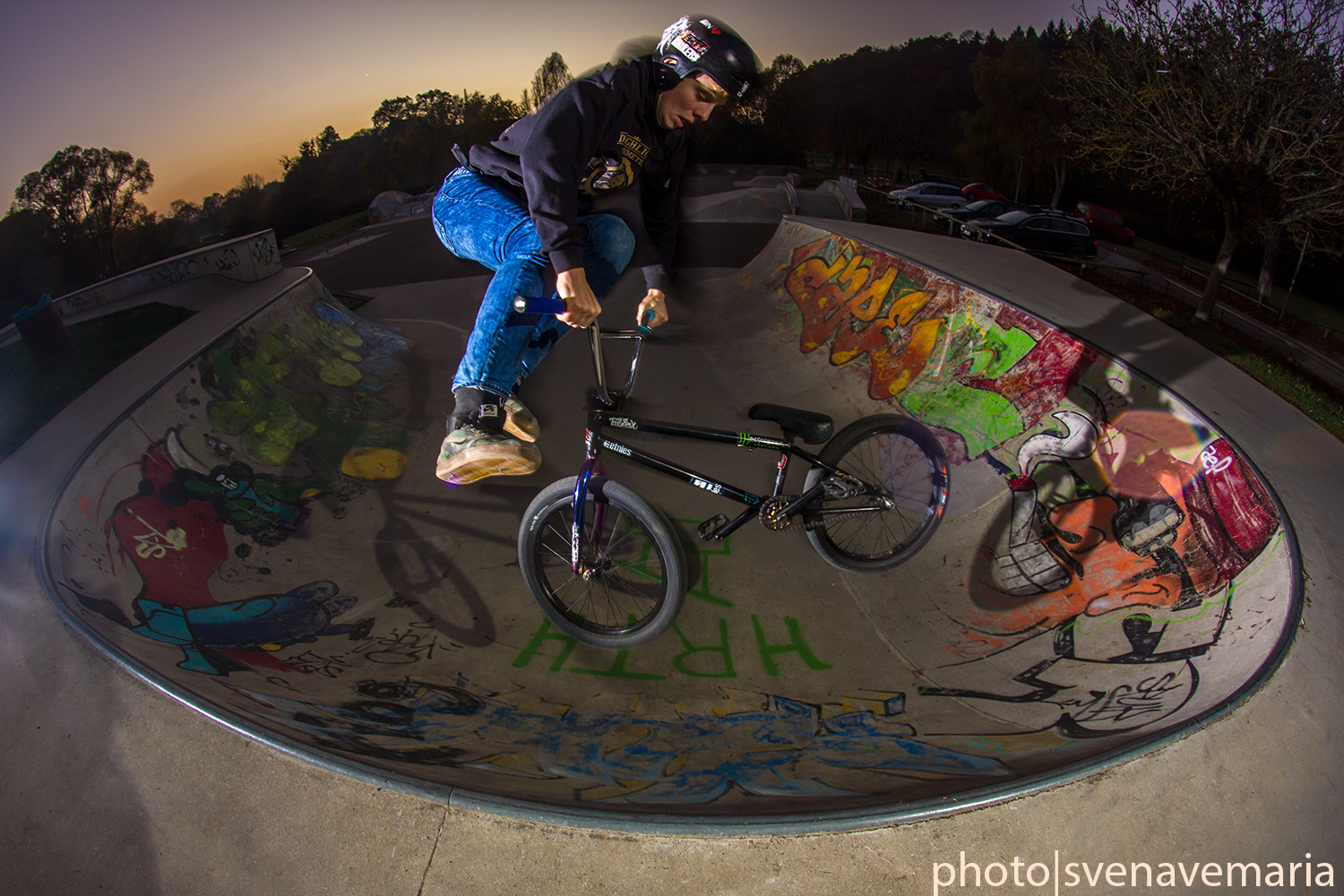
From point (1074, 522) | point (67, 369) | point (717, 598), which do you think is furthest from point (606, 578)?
point (67, 369)

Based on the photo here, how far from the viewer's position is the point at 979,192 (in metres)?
18.8

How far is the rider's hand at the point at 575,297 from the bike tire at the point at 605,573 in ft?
2.75

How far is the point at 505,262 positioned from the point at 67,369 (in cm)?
604

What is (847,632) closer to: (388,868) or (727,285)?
(388,868)

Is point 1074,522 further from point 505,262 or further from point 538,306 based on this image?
point 505,262

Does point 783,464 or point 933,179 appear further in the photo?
point 933,179

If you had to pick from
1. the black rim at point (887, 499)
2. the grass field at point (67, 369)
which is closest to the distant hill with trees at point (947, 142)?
the grass field at point (67, 369)

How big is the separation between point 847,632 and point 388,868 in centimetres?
247

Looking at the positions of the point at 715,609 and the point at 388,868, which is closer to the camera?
the point at 388,868

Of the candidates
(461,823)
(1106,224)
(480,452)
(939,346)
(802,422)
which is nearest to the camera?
(461,823)

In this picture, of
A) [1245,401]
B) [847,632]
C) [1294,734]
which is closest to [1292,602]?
[1294,734]

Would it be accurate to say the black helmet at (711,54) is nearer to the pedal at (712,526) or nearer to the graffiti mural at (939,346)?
the pedal at (712,526)

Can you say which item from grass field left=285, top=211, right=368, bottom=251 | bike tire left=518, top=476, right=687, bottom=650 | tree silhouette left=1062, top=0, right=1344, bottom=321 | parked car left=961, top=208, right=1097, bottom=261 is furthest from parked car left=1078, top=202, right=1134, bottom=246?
bike tire left=518, top=476, right=687, bottom=650

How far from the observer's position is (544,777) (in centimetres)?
219
